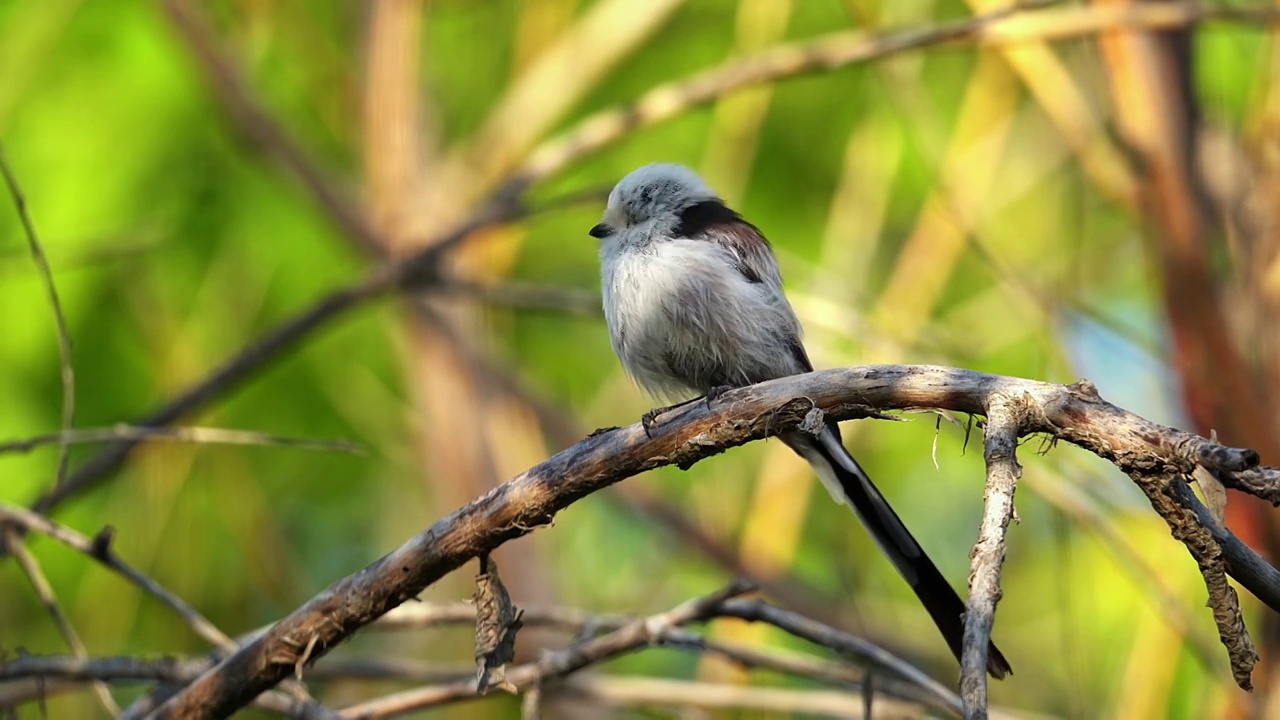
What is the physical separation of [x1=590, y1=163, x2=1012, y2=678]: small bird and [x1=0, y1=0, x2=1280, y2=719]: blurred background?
76 centimetres

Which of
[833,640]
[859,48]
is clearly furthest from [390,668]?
[859,48]

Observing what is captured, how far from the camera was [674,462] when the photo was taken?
234cm

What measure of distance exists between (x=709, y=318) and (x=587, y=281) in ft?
11.0

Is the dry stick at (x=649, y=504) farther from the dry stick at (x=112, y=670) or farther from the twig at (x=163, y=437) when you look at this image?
the dry stick at (x=112, y=670)

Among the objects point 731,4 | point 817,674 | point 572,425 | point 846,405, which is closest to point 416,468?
point 572,425

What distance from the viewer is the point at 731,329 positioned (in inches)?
131

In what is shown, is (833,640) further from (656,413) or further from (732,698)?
(732,698)

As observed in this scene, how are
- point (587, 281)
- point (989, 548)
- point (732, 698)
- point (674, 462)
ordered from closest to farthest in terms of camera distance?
point (989, 548) < point (674, 462) < point (732, 698) < point (587, 281)

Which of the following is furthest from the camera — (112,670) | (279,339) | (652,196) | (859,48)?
(279,339)

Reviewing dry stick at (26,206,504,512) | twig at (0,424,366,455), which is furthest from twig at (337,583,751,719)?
dry stick at (26,206,504,512)

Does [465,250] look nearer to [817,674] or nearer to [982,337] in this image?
[982,337]

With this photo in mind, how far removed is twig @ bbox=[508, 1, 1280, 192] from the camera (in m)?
3.85

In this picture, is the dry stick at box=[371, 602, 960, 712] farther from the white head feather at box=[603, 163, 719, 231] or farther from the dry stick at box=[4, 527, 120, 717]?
the white head feather at box=[603, 163, 719, 231]

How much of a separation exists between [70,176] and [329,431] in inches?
65.7
